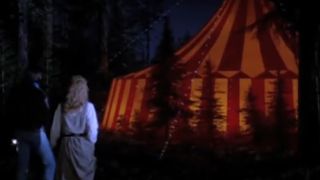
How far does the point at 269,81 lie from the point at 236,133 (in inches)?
49.8

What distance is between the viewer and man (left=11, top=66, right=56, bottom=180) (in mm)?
8586

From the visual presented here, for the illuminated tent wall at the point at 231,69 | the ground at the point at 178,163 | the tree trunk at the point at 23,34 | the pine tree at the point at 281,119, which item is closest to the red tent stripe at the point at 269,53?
the illuminated tent wall at the point at 231,69

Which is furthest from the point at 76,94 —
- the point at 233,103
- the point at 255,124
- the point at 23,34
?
the point at 23,34

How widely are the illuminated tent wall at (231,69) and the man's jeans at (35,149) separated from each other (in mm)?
4627

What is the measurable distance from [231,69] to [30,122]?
6.99 m

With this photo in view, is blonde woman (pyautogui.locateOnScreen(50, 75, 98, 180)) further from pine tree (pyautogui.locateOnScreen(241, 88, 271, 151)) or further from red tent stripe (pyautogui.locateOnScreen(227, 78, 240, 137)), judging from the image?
red tent stripe (pyautogui.locateOnScreen(227, 78, 240, 137))

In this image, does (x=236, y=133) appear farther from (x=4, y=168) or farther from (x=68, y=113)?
(x=68, y=113)

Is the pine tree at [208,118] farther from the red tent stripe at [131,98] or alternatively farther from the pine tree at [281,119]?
the red tent stripe at [131,98]

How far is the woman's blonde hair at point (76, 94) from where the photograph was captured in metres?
7.24

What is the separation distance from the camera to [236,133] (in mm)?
13883

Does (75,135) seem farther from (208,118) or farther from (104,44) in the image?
(104,44)

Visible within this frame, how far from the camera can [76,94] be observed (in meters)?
7.28

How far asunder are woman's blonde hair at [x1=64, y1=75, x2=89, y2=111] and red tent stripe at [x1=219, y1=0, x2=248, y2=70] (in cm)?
776

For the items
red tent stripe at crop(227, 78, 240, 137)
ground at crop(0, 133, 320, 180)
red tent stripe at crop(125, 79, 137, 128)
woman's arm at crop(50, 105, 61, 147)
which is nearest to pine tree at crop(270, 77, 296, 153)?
ground at crop(0, 133, 320, 180)
